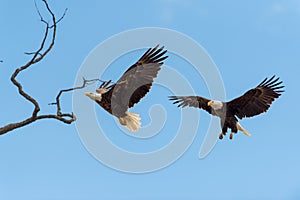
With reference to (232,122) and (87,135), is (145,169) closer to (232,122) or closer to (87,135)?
(87,135)

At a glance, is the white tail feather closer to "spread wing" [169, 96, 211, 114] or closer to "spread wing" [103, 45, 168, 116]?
"spread wing" [103, 45, 168, 116]

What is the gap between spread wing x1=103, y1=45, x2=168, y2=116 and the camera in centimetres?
649

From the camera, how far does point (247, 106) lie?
7.60 metres

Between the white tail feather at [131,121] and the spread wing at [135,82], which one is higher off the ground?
the spread wing at [135,82]

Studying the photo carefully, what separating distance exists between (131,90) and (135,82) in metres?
0.13

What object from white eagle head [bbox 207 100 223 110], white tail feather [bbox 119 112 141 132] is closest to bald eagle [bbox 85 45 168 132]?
white tail feather [bbox 119 112 141 132]

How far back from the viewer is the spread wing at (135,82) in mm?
6492

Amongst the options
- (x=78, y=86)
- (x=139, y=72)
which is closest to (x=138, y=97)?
(x=139, y=72)

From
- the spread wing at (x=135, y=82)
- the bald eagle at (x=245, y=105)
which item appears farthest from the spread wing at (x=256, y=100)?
the spread wing at (x=135, y=82)

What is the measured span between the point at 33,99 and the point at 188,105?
13.1ft

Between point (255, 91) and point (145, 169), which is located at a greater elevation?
point (255, 91)

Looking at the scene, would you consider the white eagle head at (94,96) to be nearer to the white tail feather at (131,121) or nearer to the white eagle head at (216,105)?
the white tail feather at (131,121)

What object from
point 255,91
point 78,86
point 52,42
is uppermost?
point 255,91

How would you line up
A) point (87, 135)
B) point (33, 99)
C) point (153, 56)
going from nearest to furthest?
point (33, 99) < point (87, 135) < point (153, 56)
